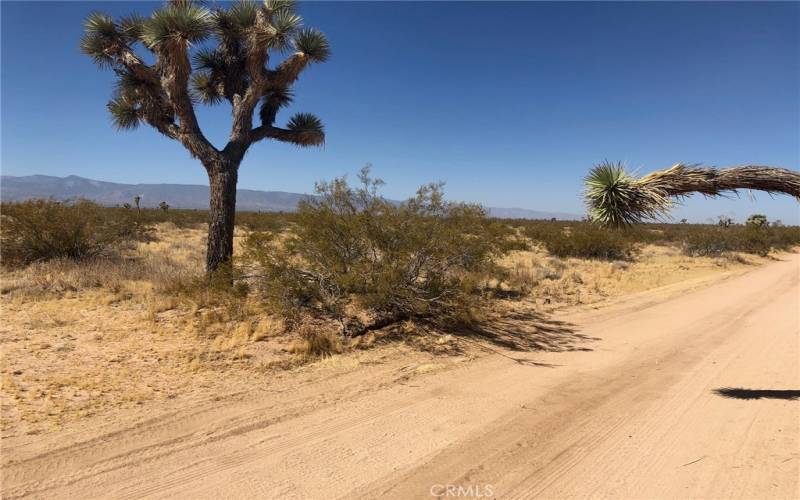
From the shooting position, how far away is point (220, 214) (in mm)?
9352

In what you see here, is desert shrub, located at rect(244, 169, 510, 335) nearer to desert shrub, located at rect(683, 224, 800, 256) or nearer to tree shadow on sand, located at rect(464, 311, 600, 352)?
tree shadow on sand, located at rect(464, 311, 600, 352)

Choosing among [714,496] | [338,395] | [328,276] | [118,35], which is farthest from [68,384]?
[118,35]

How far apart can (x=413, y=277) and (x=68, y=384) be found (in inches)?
207

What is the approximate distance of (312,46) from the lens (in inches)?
375

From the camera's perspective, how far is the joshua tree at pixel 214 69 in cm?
880

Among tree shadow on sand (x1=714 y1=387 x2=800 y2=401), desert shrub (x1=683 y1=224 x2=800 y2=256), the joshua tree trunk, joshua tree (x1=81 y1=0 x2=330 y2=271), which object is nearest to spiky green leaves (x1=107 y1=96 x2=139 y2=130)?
joshua tree (x1=81 y1=0 x2=330 y2=271)

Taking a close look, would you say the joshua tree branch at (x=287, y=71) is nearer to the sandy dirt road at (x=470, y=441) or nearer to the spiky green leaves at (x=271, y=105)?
the spiky green leaves at (x=271, y=105)

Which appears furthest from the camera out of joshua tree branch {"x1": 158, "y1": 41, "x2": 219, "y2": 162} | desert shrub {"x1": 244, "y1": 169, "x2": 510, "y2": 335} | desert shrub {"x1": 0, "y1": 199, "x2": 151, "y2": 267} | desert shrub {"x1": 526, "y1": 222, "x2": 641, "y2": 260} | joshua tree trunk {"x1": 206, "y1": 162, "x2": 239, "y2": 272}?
desert shrub {"x1": 526, "y1": 222, "x2": 641, "y2": 260}

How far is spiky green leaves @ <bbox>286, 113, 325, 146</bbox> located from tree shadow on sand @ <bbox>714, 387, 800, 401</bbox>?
9471mm

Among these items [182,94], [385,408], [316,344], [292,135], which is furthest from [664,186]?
[182,94]

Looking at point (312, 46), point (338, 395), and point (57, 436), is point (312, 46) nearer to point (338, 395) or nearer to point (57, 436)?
point (338, 395)

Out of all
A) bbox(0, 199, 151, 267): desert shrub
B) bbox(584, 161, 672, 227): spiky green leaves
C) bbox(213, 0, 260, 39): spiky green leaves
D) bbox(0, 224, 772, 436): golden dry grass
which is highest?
bbox(213, 0, 260, 39): spiky green leaves

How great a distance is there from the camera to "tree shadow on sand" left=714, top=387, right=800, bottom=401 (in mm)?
5254

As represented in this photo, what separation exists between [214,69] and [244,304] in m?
6.19
